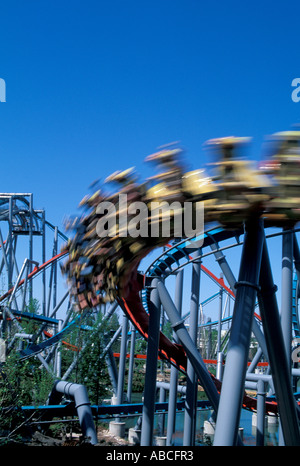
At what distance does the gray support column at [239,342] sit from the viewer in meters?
3.17

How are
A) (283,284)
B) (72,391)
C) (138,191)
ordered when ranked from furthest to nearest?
(72,391)
(283,284)
(138,191)

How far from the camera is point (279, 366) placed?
400cm

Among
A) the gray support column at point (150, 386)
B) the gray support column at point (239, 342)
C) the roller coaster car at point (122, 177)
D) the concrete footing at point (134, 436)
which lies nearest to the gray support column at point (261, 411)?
the gray support column at point (150, 386)

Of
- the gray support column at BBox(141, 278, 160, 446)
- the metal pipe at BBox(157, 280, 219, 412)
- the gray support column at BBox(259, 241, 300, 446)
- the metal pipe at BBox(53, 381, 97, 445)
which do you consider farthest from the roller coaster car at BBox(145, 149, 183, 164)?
the metal pipe at BBox(53, 381, 97, 445)

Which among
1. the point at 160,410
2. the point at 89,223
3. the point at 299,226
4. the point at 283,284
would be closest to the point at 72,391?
the point at 160,410

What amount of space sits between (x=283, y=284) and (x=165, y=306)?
195cm

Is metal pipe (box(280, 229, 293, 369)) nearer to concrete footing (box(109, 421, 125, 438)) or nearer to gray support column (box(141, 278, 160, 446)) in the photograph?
gray support column (box(141, 278, 160, 446))

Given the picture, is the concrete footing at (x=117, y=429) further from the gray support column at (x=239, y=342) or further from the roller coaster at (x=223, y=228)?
the gray support column at (x=239, y=342)

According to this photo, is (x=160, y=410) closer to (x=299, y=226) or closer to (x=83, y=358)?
(x=83, y=358)

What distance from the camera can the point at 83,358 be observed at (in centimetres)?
1400

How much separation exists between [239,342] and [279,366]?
877 millimetres

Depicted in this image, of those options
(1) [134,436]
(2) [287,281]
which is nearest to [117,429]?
(1) [134,436]
